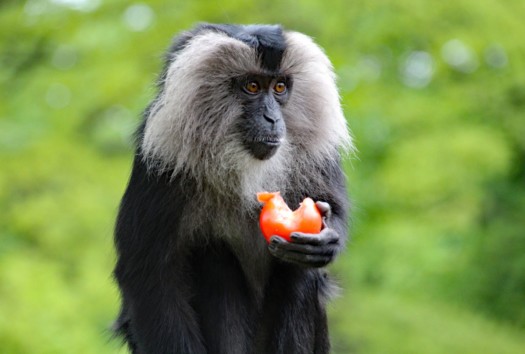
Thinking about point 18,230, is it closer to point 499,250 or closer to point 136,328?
point 136,328

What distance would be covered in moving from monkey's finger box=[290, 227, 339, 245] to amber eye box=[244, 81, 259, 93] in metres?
0.83

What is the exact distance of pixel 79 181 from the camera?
33.0 ft

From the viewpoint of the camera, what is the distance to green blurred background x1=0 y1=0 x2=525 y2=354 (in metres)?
9.82

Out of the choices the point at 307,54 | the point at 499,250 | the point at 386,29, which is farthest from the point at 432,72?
the point at 307,54

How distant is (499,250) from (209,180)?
30.7 feet

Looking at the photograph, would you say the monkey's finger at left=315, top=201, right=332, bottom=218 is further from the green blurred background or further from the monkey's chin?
the green blurred background

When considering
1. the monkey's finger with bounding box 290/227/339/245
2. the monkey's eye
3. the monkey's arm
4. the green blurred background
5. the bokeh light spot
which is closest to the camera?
the monkey's finger with bounding box 290/227/339/245

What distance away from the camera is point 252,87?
533 centimetres

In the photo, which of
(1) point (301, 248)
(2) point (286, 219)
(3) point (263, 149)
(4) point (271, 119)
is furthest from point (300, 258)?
(4) point (271, 119)

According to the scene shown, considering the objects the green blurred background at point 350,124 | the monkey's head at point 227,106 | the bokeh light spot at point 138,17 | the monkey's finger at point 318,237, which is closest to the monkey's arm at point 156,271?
the monkey's head at point 227,106

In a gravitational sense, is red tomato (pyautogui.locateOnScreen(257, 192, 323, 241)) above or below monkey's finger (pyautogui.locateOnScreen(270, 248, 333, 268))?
above

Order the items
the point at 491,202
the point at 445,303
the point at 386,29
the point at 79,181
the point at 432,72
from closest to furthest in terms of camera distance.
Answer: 1. the point at 79,181
2. the point at 386,29
3. the point at 432,72
4. the point at 445,303
5. the point at 491,202

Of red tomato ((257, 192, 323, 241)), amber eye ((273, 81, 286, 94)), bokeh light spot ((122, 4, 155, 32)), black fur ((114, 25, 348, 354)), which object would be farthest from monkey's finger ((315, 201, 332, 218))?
bokeh light spot ((122, 4, 155, 32))

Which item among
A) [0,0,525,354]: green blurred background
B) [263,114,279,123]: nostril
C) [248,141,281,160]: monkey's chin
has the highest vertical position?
[263,114,279,123]: nostril
